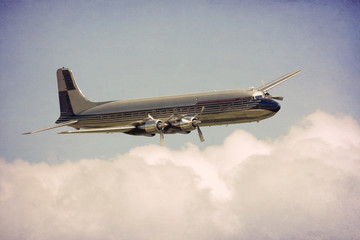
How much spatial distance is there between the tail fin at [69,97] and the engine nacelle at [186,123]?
48.8ft

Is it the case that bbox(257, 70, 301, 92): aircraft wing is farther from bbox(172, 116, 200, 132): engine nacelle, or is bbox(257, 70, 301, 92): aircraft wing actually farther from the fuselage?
bbox(172, 116, 200, 132): engine nacelle

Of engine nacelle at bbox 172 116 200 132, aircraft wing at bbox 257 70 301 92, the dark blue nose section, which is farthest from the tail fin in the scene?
aircraft wing at bbox 257 70 301 92

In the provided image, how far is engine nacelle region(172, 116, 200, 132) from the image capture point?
47906mm

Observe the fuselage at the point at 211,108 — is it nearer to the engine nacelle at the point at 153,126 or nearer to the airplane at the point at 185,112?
the airplane at the point at 185,112

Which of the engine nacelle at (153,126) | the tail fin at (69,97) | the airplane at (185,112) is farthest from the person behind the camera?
the tail fin at (69,97)

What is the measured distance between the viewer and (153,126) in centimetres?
4819

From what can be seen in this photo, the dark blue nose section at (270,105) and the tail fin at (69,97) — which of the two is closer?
the dark blue nose section at (270,105)

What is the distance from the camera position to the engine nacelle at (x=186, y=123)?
4791cm

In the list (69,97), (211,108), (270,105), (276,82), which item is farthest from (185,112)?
(69,97)

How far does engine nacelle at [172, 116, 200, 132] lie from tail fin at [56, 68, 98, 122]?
14877 millimetres

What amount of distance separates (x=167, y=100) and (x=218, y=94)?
6.21 meters

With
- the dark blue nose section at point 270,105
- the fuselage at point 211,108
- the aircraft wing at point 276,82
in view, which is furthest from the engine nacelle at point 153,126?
the aircraft wing at point 276,82

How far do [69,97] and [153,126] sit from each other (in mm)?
17533

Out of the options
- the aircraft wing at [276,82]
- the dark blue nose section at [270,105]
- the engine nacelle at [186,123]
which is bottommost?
the engine nacelle at [186,123]
